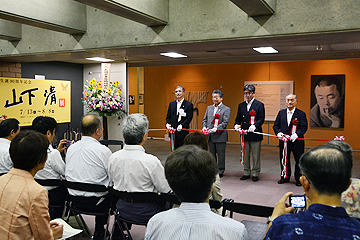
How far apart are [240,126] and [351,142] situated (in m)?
5.19

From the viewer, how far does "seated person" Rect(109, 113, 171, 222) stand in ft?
9.01

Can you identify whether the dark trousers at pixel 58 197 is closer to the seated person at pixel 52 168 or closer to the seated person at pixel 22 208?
the seated person at pixel 52 168

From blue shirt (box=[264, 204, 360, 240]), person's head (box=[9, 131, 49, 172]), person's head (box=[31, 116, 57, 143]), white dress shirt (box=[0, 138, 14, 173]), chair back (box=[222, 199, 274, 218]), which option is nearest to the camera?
blue shirt (box=[264, 204, 360, 240])

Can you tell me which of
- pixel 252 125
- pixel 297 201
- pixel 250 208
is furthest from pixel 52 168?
pixel 252 125

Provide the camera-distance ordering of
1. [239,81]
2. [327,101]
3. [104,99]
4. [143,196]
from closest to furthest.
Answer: [143,196]
[104,99]
[327,101]
[239,81]

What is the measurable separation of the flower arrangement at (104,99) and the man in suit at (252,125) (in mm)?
3925

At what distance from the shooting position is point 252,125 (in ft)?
20.1

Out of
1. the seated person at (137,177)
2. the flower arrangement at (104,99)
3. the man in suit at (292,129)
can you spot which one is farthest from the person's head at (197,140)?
the flower arrangement at (104,99)

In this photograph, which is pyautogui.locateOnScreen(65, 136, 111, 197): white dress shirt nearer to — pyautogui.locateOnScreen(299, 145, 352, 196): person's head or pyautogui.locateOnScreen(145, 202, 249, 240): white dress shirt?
pyautogui.locateOnScreen(145, 202, 249, 240): white dress shirt

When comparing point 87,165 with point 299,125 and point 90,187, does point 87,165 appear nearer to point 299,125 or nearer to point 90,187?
point 90,187

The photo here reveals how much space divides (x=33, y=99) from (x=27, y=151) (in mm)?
7095

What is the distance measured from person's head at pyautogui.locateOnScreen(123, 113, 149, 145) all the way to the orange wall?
8.48 metres

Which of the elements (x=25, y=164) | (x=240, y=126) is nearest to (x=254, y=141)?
(x=240, y=126)

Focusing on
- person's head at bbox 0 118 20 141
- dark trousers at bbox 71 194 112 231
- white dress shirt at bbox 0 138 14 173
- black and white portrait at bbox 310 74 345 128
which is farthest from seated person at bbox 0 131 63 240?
black and white portrait at bbox 310 74 345 128
